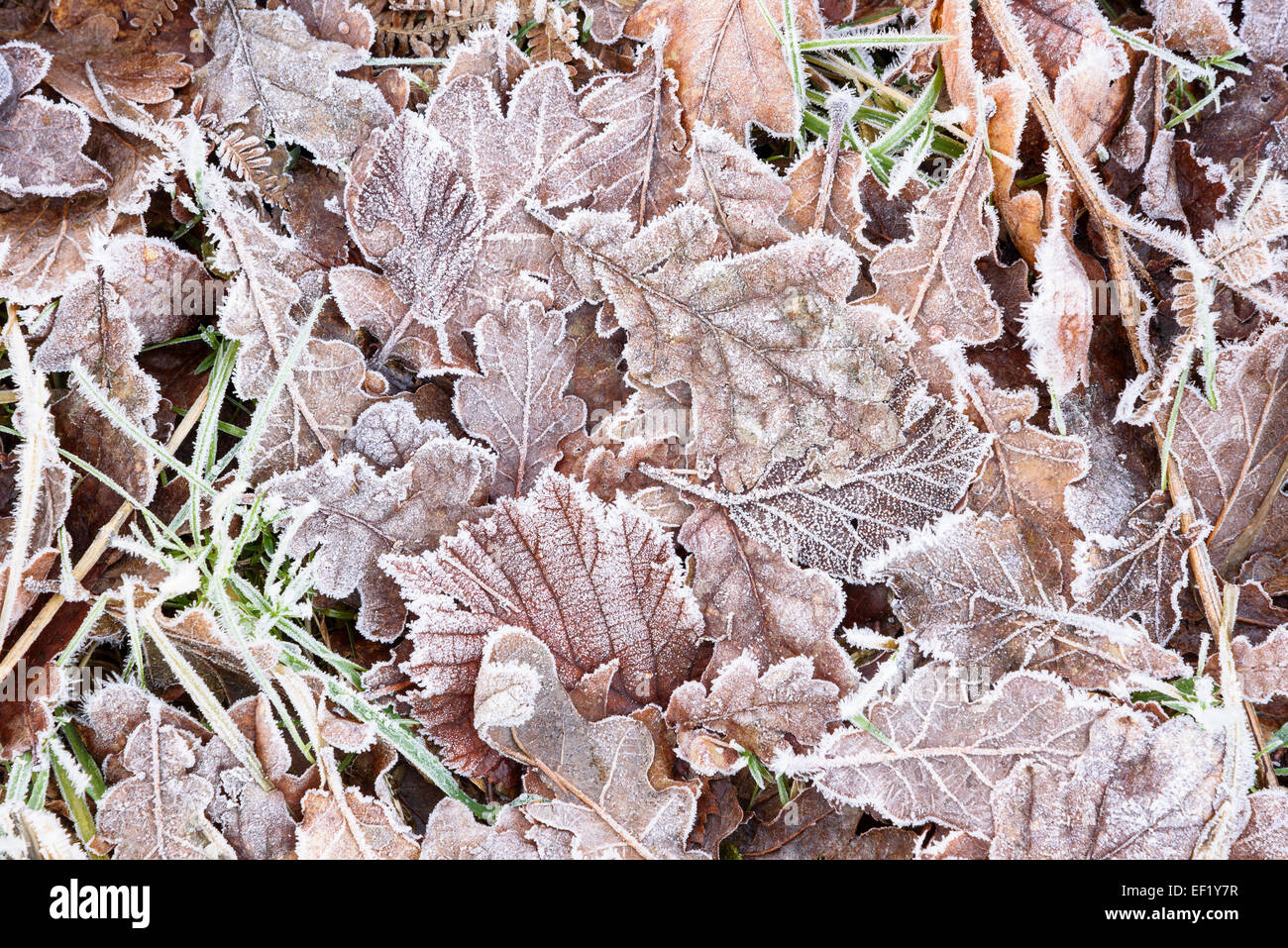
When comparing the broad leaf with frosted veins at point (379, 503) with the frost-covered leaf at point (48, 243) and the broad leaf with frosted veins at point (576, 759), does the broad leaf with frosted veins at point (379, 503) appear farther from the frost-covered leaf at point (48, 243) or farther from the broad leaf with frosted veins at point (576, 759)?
the frost-covered leaf at point (48, 243)

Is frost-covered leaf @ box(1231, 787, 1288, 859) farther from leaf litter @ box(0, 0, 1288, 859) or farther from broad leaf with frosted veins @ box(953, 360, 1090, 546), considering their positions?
broad leaf with frosted veins @ box(953, 360, 1090, 546)

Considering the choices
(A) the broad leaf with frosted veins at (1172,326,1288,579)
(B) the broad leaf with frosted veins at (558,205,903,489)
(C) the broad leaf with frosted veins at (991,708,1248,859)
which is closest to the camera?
(C) the broad leaf with frosted veins at (991,708,1248,859)

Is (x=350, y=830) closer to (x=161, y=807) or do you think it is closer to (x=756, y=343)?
(x=161, y=807)

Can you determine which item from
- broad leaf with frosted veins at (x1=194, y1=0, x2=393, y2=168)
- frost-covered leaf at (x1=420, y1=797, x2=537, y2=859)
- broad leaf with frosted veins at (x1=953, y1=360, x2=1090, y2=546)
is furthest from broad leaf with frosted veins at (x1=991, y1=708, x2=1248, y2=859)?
broad leaf with frosted veins at (x1=194, y1=0, x2=393, y2=168)

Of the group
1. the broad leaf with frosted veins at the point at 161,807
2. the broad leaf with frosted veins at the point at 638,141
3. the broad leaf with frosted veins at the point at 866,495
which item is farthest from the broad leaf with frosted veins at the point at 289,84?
the broad leaf with frosted veins at the point at 161,807

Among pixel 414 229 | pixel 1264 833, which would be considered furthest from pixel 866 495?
pixel 414 229
